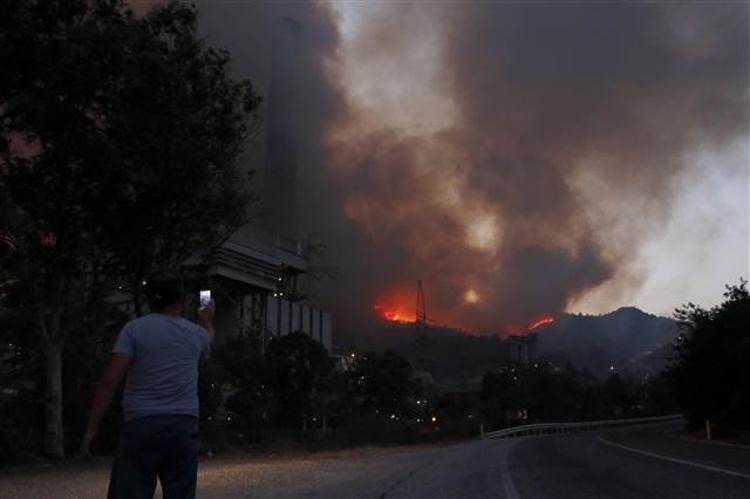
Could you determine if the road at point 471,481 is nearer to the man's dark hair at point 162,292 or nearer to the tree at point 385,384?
the man's dark hair at point 162,292

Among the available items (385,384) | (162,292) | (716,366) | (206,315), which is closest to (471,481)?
(206,315)

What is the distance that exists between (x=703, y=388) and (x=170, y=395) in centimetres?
4004

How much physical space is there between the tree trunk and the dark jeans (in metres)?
18.5

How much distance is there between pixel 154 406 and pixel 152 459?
0.28 meters

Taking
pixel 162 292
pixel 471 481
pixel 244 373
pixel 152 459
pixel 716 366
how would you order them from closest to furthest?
1. pixel 152 459
2. pixel 162 292
3. pixel 471 481
4. pixel 716 366
5. pixel 244 373

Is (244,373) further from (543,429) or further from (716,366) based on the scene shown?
(716,366)

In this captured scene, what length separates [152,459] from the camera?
4.04m

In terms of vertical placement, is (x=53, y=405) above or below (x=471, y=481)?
above

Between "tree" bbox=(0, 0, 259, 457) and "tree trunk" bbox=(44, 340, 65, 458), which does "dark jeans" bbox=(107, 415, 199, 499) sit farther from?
"tree trunk" bbox=(44, 340, 65, 458)

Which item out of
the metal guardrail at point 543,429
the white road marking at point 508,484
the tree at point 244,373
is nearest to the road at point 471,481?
the white road marking at point 508,484

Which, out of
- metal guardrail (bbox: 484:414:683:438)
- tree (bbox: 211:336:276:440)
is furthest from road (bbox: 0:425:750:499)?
tree (bbox: 211:336:276:440)

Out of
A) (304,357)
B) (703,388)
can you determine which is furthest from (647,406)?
(703,388)

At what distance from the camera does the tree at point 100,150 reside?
18.5m

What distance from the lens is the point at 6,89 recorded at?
61.7 feet
